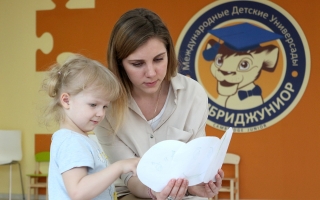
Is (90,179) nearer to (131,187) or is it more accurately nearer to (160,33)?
(131,187)

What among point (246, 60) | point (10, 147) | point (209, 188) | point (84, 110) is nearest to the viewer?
point (84, 110)

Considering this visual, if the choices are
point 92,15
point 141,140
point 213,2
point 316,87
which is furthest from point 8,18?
point 141,140

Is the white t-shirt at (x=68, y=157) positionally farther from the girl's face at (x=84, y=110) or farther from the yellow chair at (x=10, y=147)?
the yellow chair at (x=10, y=147)

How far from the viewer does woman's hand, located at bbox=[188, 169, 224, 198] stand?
2.09 m

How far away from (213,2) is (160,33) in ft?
13.3

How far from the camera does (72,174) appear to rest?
6.04ft

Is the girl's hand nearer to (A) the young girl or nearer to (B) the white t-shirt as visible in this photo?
(A) the young girl

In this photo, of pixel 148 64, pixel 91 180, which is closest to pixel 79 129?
pixel 91 180

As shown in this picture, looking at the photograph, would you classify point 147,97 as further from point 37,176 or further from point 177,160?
point 37,176

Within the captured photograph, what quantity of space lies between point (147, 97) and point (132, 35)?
1.28ft

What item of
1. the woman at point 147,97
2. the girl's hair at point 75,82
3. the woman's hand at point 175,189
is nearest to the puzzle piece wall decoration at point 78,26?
the woman at point 147,97

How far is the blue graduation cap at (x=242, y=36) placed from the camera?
6117mm

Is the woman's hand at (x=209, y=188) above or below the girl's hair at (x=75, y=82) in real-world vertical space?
below

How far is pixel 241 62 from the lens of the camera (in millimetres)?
6117
